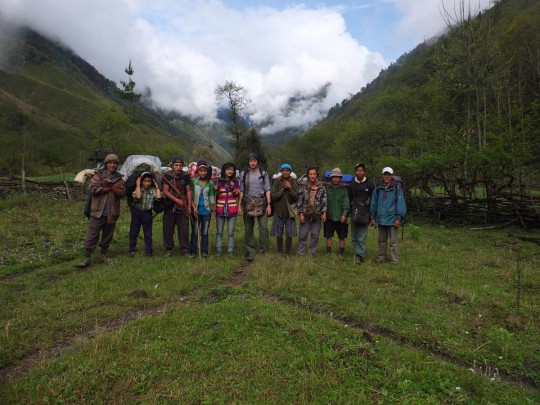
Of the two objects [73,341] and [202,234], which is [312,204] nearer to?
[202,234]

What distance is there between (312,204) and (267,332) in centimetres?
458

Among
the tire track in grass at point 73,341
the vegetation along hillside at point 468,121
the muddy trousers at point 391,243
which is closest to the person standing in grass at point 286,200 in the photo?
the muddy trousers at point 391,243

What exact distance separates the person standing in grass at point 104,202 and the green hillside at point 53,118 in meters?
36.3

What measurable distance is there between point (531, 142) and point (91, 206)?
54.2 ft

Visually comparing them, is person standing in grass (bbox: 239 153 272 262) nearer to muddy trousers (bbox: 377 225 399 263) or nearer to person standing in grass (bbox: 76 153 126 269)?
muddy trousers (bbox: 377 225 399 263)

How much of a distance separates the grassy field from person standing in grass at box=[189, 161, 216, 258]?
744 mm

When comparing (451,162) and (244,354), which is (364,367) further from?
(451,162)

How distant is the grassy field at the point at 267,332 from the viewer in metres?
3.12

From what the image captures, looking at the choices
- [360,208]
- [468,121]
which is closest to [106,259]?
[360,208]

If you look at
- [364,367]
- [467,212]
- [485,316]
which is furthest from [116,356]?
[467,212]

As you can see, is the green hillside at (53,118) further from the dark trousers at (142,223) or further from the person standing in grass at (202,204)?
the person standing in grass at (202,204)

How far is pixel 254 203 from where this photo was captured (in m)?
8.22

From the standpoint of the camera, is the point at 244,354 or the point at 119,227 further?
the point at 119,227

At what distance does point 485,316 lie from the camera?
4855mm
